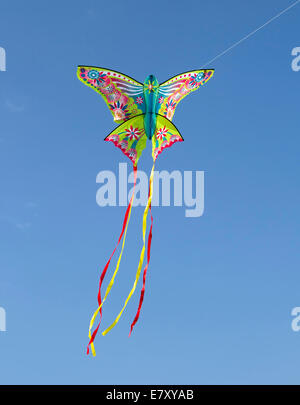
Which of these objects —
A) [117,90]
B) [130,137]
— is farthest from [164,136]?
[117,90]

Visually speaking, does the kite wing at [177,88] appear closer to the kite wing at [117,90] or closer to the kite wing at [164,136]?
the kite wing at [164,136]

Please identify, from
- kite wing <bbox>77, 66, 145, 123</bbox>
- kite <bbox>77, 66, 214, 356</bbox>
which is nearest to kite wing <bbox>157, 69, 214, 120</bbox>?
kite <bbox>77, 66, 214, 356</bbox>

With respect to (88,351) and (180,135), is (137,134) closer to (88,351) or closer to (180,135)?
(180,135)

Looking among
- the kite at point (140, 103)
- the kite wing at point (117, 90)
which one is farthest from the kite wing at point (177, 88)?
the kite wing at point (117, 90)

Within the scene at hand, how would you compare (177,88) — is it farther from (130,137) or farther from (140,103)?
(130,137)

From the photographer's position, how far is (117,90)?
12.1m

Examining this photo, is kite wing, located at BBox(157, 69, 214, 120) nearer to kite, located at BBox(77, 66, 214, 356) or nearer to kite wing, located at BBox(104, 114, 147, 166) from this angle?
kite, located at BBox(77, 66, 214, 356)

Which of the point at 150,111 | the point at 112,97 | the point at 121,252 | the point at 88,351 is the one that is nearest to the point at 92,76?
the point at 112,97

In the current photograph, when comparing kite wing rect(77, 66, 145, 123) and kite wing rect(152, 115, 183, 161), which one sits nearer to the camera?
kite wing rect(77, 66, 145, 123)

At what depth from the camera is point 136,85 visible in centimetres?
1205

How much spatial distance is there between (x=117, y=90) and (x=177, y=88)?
134 cm

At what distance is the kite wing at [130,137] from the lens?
39.5 ft

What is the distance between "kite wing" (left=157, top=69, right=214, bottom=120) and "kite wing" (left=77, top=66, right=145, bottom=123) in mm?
458

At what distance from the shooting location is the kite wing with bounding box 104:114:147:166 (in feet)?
39.5
